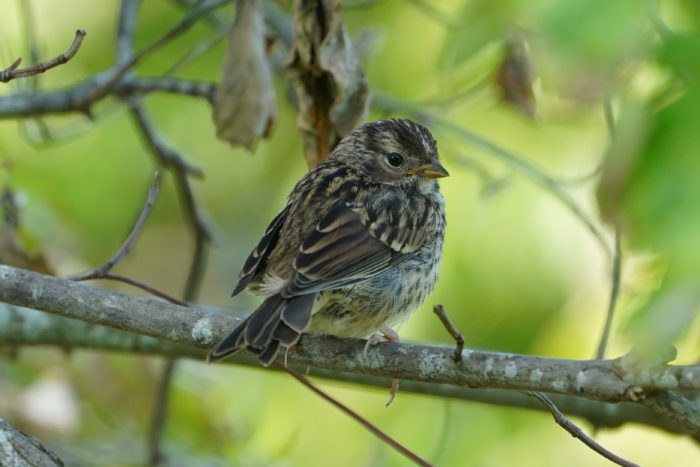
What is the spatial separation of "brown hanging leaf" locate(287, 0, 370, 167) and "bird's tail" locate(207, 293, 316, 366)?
1.00m

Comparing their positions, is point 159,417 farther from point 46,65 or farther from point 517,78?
point 46,65

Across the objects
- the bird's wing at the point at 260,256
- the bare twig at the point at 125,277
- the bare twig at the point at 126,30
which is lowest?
the bare twig at the point at 125,277

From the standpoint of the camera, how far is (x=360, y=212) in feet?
13.6

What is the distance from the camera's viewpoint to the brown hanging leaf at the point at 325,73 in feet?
13.3

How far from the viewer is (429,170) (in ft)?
14.8

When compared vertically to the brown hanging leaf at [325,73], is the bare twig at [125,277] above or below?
below

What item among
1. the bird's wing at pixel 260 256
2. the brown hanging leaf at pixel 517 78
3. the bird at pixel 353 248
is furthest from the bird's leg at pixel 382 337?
the brown hanging leaf at pixel 517 78

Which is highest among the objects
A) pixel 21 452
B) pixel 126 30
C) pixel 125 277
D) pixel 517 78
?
pixel 517 78

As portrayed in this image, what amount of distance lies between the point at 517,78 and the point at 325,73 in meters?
1.37

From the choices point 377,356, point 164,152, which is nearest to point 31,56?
point 164,152

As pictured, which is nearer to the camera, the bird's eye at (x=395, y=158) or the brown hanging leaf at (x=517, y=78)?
the bird's eye at (x=395, y=158)

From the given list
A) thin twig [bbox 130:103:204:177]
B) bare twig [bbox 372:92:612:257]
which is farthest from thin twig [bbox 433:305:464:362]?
thin twig [bbox 130:103:204:177]

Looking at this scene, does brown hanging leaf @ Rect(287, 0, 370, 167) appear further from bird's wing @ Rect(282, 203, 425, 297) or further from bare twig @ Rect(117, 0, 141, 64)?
bare twig @ Rect(117, 0, 141, 64)

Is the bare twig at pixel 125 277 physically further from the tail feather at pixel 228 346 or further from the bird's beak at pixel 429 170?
the bird's beak at pixel 429 170
